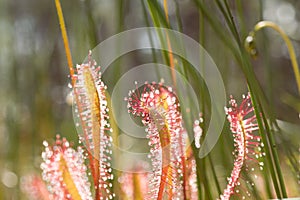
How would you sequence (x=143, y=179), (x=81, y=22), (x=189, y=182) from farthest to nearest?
1. (x=81, y=22)
2. (x=143, y=179)
3. (x=189, y=182)

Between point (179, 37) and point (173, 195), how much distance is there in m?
0.21

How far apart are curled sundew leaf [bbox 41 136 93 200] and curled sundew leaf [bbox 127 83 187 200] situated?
0.07 meters

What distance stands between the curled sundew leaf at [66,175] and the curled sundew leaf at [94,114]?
0.02 metres

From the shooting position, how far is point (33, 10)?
196 inches

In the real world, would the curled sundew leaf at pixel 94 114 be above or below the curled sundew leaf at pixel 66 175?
above

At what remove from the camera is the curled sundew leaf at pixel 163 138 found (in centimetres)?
54

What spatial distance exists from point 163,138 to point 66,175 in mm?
99

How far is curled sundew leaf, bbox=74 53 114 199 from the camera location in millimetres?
546

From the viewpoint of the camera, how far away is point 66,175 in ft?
1.83

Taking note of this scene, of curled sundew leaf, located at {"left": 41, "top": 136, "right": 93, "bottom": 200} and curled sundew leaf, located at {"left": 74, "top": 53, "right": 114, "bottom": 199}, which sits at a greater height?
curled sundew leaf, located at {"left": 74, "top": 53, "right": 114, "bottom": 199}

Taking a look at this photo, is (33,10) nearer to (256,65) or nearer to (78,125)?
(256,65)

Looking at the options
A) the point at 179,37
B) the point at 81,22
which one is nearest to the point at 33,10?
the point at 81,22

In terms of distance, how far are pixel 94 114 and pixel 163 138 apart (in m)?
0.07

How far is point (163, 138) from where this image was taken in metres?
0.54
